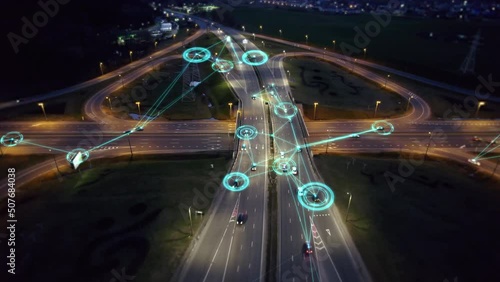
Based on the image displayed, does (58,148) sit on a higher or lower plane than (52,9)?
lower

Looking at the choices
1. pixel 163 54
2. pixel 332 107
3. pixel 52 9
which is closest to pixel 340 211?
pixel 332 107

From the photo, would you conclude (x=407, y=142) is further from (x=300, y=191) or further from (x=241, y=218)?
(x=241, y=218)

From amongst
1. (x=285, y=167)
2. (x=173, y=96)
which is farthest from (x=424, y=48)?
(x=173, y=96)

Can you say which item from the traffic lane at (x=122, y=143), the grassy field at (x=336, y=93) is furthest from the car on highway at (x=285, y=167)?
the grassy field at (x=336, y=93)

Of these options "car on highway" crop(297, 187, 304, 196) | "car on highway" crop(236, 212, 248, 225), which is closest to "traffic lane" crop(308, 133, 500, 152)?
"car on highway" crop(297, 187, 304, 196)

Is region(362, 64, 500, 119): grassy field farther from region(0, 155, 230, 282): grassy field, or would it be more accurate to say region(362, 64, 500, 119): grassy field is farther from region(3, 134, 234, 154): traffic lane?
region(0, 155, 230, 282): grassy field

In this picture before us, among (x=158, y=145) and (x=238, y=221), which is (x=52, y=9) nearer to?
(x=158, y=145)

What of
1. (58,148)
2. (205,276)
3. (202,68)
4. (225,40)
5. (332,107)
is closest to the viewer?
(205,276)

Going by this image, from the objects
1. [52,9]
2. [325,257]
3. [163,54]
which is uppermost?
[52,9]
